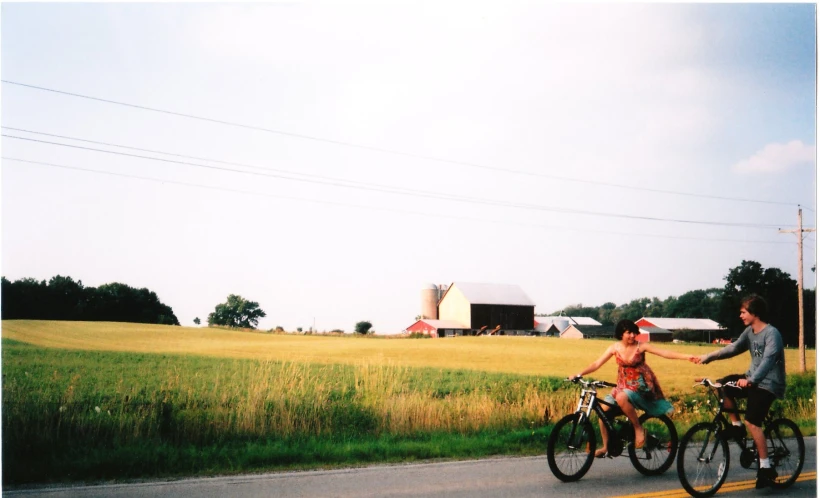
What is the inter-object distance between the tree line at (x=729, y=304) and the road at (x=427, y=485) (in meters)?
3.24

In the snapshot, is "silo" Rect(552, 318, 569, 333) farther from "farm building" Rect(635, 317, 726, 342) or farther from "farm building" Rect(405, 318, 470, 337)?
"farm building" Rect(405, 318, 470, 337)

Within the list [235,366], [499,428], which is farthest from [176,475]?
[499,428]

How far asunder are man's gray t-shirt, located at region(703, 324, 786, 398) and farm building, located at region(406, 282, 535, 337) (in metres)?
4.08

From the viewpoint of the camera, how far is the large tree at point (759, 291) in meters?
9.59

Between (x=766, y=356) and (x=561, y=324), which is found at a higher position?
(x=561, y=324)

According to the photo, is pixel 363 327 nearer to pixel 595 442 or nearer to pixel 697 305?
pixel 595 442

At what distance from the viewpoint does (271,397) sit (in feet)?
31.4

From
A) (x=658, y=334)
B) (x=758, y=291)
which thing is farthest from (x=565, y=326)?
(x=758, y=291)

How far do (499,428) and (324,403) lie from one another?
2.73 m

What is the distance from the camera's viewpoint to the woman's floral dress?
21.2ft

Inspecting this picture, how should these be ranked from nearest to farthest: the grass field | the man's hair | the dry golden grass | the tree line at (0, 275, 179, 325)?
the man's hair, the grass field, the tree line at (0, 275, 179, 325), the dry golden grass

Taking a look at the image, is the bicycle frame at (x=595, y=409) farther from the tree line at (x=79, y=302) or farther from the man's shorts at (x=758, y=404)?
the tree line at (x=79, y=302)

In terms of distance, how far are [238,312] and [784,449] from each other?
7409 mm

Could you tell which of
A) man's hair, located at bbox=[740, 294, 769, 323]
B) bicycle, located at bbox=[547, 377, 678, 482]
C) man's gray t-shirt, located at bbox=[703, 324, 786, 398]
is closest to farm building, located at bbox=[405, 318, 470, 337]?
bicycle, located at bbox=[547, 377, 678, 482]
